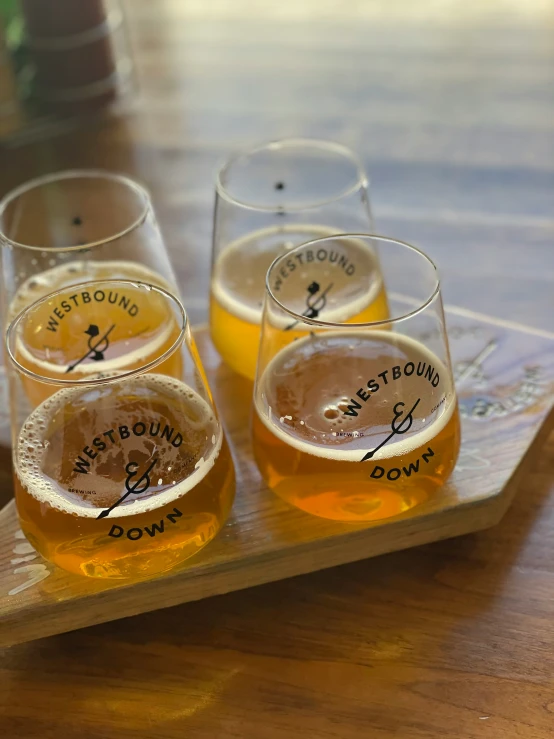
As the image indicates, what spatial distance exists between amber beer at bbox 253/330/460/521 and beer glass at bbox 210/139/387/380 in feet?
0.36

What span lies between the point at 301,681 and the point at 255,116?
1054 mm

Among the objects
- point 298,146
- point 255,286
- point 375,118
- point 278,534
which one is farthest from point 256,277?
point 375,118

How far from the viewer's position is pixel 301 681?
0.64 m

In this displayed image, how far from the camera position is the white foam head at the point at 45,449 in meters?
0.61

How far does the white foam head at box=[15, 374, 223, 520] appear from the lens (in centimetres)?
61

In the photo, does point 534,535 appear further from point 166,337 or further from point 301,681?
point 166,337

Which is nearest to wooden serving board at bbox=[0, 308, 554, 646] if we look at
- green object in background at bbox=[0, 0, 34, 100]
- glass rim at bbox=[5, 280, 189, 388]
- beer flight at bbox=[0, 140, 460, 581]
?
beer flight at bbox=[0, 140, 460, 581]

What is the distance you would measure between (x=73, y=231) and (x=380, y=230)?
0.42 metres

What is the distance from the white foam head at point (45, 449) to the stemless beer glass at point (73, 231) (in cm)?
17

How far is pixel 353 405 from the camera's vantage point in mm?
656

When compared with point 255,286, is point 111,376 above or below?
above

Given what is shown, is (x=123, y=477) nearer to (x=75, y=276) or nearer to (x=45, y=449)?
(x=45, y=449)

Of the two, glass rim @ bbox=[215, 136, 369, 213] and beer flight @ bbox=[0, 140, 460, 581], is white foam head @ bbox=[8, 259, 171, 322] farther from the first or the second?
glass rim @ bbox=[215, 136, 369, 213]

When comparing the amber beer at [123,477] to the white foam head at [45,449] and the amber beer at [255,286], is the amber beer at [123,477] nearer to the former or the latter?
the white foam head at [45,449]
